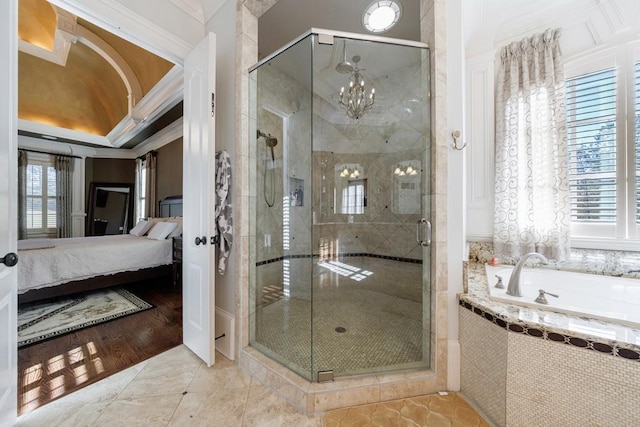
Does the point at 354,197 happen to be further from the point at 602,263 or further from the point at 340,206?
the point at 602,263

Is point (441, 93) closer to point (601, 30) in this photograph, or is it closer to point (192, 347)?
point (601, 30)

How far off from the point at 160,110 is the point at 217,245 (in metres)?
3.20

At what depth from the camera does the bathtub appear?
119 cm

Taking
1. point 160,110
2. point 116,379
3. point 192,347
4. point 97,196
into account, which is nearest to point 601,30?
point 192,347

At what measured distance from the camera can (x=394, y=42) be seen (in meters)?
1.54

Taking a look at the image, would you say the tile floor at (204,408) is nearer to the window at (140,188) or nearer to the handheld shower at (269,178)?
the handheld shower at (269,178)

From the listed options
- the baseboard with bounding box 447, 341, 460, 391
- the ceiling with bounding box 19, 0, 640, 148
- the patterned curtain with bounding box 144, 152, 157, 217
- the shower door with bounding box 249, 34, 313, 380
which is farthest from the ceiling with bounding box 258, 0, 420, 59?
the patterned curtain with bounding box 144, 152, 157, 217

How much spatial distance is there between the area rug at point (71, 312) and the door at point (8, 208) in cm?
122

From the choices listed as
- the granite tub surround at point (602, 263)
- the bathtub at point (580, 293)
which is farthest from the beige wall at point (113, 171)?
the granite tub surround at point (602, 263)

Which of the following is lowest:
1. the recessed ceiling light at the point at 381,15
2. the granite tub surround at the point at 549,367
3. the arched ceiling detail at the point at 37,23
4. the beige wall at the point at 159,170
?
the granite tub surround at the point at 549,367

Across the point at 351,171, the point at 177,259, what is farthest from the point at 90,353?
the point at 351,171

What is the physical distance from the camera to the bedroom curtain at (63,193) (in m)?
5.28

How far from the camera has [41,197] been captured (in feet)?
16.7

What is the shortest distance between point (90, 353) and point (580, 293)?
12.0 ft
